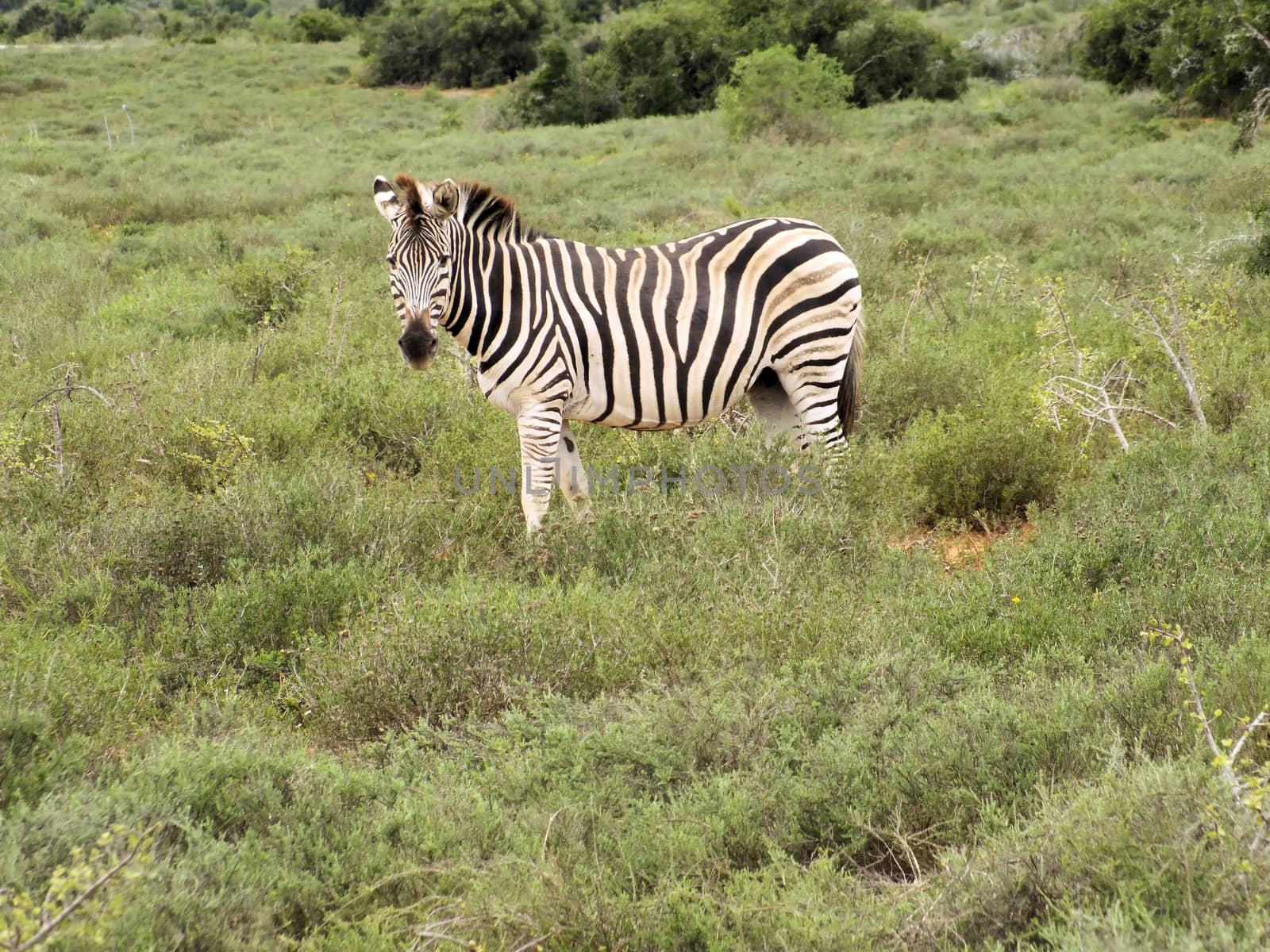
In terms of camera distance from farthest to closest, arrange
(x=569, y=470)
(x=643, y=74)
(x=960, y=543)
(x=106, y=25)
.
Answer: (x=106, y=25), (x=643, y=74), (x=960, y=543), (x=569, y=470)

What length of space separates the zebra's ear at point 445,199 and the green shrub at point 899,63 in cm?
2625

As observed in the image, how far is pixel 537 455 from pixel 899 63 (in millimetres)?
27321

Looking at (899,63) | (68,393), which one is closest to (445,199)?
(68,393)

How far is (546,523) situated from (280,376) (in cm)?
349

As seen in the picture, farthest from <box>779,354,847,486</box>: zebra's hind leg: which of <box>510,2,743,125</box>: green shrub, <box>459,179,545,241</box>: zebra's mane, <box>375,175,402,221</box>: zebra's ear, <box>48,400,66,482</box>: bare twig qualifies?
<box>510,2,743,125</box>: green shrub

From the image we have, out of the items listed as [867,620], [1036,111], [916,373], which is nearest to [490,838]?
[867,620]

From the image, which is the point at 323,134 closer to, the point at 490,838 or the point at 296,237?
the point at 296,237

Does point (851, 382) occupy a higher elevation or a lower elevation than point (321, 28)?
lower

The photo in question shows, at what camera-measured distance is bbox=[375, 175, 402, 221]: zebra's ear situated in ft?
17.7

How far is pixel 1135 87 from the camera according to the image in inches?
988

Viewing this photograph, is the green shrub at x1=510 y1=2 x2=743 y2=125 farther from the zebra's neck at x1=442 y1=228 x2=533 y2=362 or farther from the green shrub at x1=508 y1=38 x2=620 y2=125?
the zebra's neck at x1=442 y1=228 x2=533 y2=362

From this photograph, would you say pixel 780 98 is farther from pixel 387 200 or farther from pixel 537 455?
pixel 537 455

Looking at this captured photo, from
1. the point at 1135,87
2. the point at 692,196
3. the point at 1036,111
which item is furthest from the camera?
the point at 1135,87

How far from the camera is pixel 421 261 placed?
5223mm
